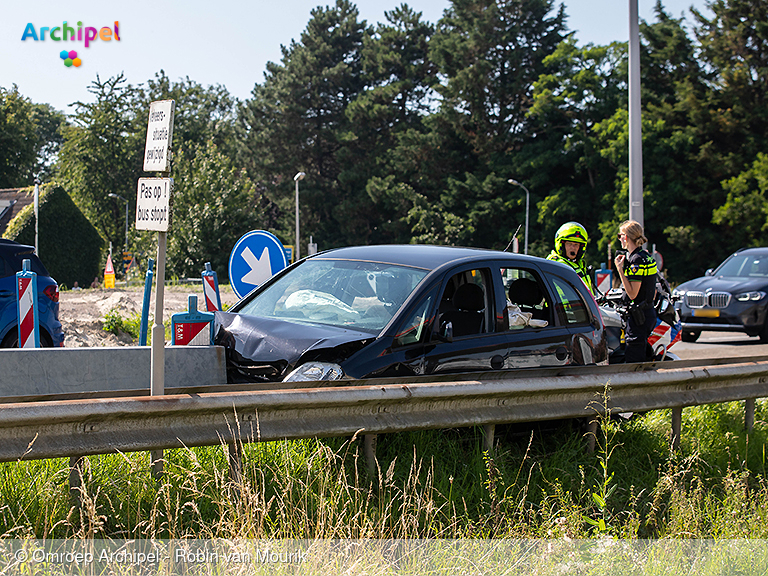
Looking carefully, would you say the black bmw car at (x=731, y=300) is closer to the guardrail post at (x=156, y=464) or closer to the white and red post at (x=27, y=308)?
the white and red post at (x=27, y=308)

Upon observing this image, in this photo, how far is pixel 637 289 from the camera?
7477 mm

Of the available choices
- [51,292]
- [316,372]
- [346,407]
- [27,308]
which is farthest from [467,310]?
[51,292]

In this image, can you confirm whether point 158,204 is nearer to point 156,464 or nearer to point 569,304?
point 156,464

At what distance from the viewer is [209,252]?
2073 inches

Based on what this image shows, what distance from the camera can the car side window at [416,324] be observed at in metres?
5.20

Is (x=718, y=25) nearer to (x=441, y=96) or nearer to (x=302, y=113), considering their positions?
(x=441, y=96)

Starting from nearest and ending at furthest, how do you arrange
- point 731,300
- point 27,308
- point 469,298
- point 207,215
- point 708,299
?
point 469,298 → point 27,308 → point 731,300 → point 708,299 → point 207,215

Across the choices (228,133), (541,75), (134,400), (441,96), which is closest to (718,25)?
(541,75)

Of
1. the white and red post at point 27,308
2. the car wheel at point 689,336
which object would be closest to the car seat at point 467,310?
the white and red post at point 27,308

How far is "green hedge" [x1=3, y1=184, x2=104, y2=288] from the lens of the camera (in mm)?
42312

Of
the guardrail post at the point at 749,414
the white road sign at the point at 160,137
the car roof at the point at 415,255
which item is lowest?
the guardrail post at the point at 749,414

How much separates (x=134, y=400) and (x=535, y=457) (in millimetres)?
2850

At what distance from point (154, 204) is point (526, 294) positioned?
321cm

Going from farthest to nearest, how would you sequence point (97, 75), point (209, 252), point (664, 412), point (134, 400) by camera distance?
point (97, 75), point (209, 252), point (664, 412), point (134, 400)
